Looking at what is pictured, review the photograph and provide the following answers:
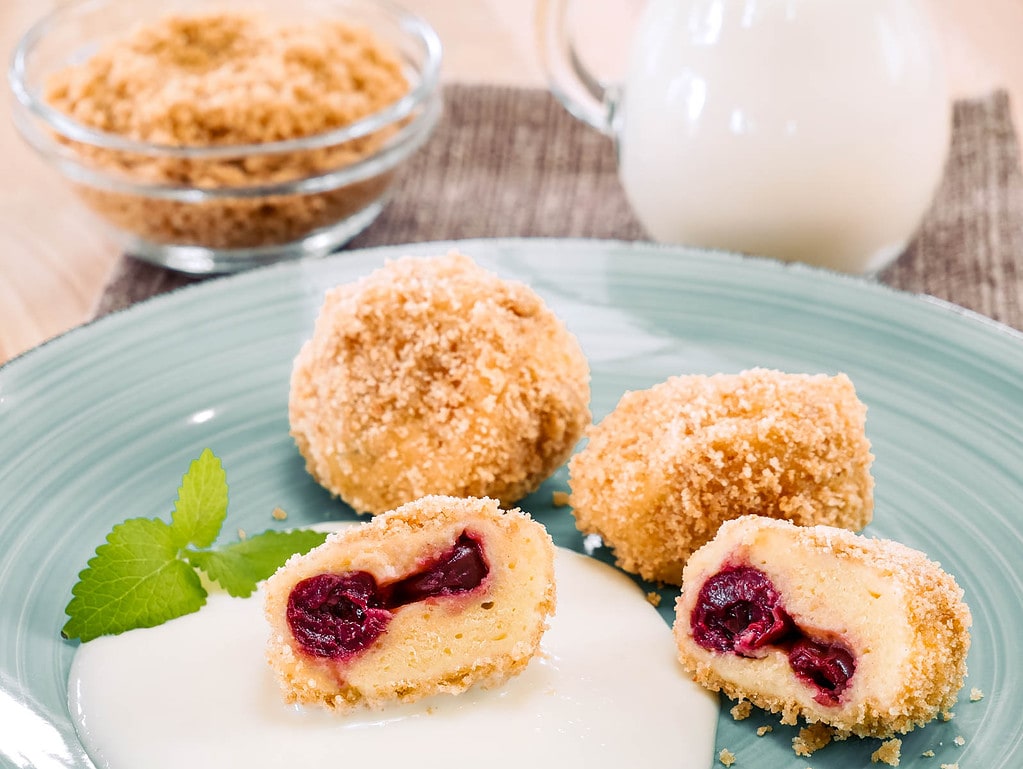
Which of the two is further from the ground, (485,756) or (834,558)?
(834,558)

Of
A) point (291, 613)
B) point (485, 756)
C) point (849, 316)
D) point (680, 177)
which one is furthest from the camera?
point (680, 177)

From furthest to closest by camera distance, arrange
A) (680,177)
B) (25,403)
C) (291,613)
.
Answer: (680,177)
(25,403)
(291,613)

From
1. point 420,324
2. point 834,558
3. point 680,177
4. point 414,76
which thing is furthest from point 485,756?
point 414,76

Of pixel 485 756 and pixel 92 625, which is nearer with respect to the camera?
pixel 485 756

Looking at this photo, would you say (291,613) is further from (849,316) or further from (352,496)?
(849,316)

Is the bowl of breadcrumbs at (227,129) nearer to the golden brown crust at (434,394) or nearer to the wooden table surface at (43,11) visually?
the wooden table surface at (43,11)

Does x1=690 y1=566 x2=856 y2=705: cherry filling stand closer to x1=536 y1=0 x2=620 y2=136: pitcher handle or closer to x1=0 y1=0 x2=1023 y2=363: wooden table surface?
x1=536 y1=0 x2=620 y2=136: pitcher handle

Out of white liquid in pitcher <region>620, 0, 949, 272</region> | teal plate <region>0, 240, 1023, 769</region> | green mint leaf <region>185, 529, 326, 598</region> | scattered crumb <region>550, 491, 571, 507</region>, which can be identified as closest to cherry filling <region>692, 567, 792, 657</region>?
teal plate <region>0, 240, 1023, 769</region>

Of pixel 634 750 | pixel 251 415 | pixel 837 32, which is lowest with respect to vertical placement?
pixel 251 415
